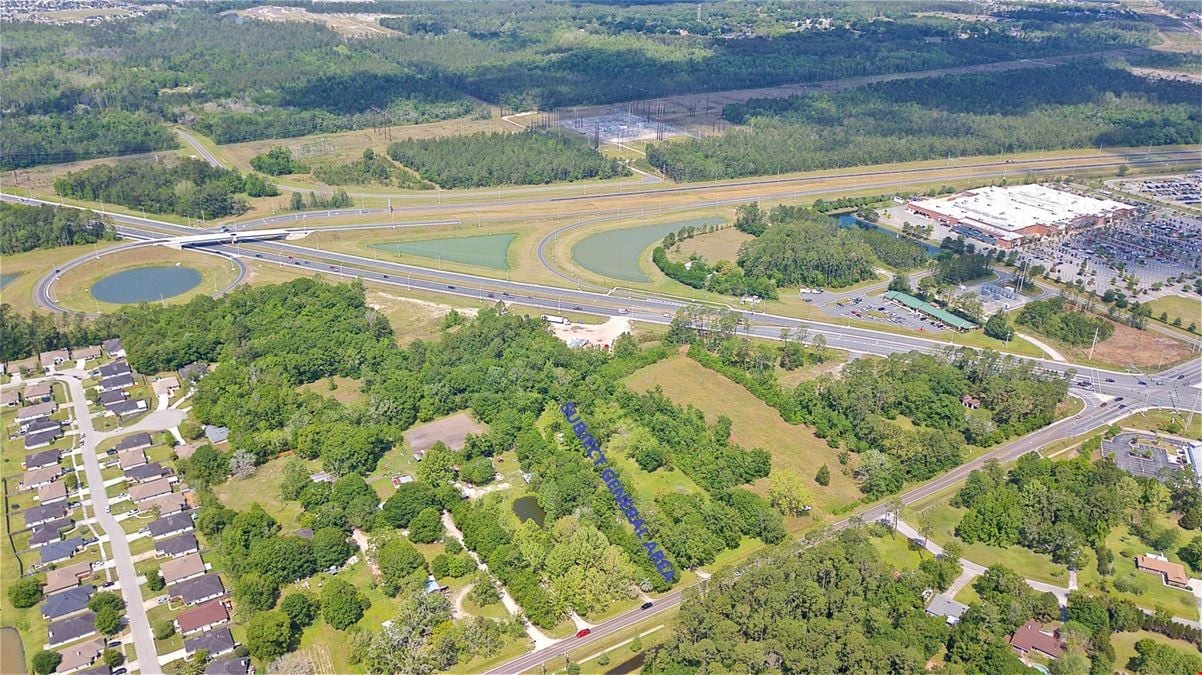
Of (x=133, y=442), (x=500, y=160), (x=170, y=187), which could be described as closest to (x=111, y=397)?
(x=133, y=442)

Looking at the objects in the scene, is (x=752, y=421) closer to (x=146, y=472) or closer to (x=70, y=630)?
(x=146, y=472)

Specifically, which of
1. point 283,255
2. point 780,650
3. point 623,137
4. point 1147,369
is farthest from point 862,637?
point 623,137

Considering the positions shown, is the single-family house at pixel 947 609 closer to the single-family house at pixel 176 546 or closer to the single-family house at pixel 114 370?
the single-family house at pixel 176 546

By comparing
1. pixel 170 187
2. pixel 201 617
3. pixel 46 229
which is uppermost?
pixel 170 187

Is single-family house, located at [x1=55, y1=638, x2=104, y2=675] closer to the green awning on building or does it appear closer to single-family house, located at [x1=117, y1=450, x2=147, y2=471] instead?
single-family house, located at [x1=117, y1=450, x2=147, y2=471]

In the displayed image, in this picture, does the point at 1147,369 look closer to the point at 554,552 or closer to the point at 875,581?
the point at 875,581
